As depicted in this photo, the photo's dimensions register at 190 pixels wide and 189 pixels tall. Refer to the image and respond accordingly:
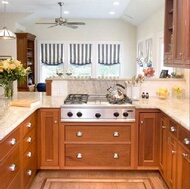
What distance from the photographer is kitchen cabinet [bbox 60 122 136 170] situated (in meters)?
3.64

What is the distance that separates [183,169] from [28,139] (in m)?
1.51

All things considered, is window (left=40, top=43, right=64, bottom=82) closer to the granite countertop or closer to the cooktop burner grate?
the granite countertop

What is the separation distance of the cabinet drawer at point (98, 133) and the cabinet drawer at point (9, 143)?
1.06 meters

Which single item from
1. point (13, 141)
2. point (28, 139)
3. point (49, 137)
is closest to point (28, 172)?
point (28, 139)

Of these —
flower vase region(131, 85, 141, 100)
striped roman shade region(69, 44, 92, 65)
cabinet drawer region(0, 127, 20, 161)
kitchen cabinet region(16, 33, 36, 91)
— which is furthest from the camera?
striped roman shade region(69, 44, 92, 65)

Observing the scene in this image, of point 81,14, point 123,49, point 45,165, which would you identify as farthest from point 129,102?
point 123,49

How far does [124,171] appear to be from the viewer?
3.79m

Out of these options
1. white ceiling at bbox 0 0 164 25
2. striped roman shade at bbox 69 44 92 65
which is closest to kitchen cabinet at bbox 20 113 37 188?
white ceiling at bbox 0 0 164 25

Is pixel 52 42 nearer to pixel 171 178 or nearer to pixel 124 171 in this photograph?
pixel 124 171

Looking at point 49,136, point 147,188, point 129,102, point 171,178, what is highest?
point 129,102

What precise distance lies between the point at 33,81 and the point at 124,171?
6.38 metres

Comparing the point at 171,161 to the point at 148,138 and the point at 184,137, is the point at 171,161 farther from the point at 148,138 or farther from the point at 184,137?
the point at 148,138

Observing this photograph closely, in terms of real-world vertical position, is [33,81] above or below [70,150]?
above

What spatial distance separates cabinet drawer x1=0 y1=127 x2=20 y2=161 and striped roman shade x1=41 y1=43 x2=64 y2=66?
745 centimetres
